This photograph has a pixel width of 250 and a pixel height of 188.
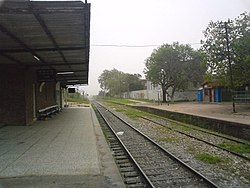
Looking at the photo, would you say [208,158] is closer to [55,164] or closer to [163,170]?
[163,170]

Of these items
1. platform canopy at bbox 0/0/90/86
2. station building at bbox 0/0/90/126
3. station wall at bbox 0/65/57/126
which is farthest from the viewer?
station wall at bbox 0/65/57/126

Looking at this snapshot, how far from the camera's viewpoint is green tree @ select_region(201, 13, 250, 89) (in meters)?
23.1

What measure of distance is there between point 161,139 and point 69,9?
690 cm

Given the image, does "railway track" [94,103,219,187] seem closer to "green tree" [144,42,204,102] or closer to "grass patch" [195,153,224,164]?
"grass patch" [195,153,224,164]

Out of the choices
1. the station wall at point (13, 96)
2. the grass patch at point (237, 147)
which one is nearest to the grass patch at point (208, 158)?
the grass patch at point (237, 147)

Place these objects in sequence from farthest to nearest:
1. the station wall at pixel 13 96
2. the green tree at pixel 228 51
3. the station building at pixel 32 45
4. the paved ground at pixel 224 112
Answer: the green tree at pixel 228 51 → the paved ground at pixel 224 112 → the station wall at pixel 13 96 → the station building at pixel 32 45

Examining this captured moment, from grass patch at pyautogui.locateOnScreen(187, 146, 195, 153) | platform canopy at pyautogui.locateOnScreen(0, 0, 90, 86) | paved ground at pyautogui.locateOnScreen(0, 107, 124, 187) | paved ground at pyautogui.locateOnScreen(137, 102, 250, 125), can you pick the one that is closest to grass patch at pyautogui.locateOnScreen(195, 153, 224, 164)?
grass patch at pyautogui.locateOnScreen(187, 146, 195, 153)

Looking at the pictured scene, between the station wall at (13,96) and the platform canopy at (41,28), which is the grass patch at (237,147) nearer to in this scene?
the platform canopy at (41,28)

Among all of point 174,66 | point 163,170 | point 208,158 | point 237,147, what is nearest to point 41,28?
point 163,170

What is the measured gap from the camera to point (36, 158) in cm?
858

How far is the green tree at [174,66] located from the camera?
177 ft

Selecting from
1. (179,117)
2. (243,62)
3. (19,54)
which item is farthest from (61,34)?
(243,62)

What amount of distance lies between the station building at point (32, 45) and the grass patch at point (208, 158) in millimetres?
5182

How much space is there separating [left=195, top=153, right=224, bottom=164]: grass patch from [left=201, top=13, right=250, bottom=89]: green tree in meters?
14.2
